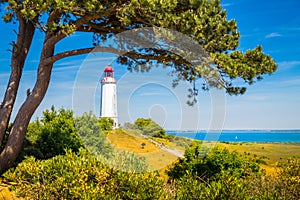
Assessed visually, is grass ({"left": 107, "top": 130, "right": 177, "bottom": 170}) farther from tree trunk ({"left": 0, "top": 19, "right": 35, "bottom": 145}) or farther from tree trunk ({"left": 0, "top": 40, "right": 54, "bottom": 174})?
tree trunk ({"left": 0, "top": 19, "right": 35, "bottom": 145})

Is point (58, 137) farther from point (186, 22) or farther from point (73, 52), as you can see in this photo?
point (186, 22)

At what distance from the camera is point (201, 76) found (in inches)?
263

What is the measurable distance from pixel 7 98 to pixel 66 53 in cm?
180

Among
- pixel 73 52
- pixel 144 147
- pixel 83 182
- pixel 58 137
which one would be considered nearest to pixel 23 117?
pixel 73 52

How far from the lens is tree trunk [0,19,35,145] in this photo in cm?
764

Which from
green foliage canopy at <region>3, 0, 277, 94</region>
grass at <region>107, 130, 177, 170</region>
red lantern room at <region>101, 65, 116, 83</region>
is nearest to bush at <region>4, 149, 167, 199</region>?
grass at <region>107, 130, 177, 170</region>

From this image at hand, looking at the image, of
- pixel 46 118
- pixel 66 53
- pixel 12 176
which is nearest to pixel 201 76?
pixel 66 53

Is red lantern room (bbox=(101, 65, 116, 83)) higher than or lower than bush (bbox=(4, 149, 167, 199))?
higher

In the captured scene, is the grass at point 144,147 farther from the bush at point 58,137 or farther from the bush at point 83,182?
the bush at point 58,137

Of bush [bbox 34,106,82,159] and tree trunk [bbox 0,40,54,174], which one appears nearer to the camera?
tree trunk [bbox 0,40,54,174]

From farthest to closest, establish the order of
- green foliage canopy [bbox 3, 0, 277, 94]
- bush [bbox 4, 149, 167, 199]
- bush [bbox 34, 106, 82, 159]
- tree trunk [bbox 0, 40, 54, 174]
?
bush [bbox 34, 106, 82, 159] → tree trunk [bbox 0, 40, 54, 174] → green foliage canopy [bbox 3, 0, 277, 94] → bush [bbox 4, 149, 167, 199]

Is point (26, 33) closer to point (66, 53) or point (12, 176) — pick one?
point (66, 53)

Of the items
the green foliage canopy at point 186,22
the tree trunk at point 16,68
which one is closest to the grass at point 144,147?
the green foliage canopy at point 186,22

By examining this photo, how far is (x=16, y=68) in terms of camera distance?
25.8 ft
